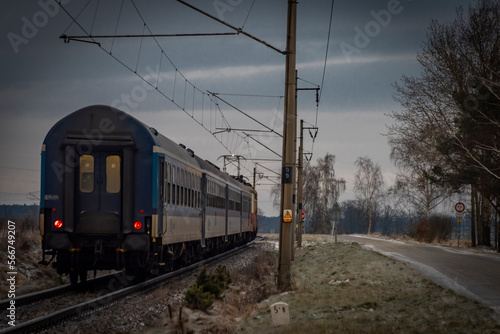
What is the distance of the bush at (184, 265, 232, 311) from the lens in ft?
36.4

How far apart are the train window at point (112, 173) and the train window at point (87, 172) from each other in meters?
0.35

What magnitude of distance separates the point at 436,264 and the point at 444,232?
29.8 metres

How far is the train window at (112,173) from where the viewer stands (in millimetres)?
14297

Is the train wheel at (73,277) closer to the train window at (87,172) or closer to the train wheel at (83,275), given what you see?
the train wheel at (83,275)

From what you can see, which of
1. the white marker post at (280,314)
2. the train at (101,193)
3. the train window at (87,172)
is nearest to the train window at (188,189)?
the train at (101,193)

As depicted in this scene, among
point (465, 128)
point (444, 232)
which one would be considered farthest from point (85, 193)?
point (444, 232)

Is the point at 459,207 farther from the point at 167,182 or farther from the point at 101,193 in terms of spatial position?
the point at 101,193

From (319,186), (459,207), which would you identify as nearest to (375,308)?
(459,207)

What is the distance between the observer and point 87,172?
14.3 m

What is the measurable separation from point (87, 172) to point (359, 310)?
7.24 meters

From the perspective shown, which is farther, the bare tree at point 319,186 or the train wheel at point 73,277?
the bare tree at point 319,186

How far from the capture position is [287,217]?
1445 centimetres

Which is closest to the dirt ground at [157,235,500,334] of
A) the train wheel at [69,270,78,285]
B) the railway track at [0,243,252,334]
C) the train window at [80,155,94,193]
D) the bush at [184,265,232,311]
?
the bush at [184,265,232,311]

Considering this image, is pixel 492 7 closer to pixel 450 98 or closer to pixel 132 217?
pixel 450 98
